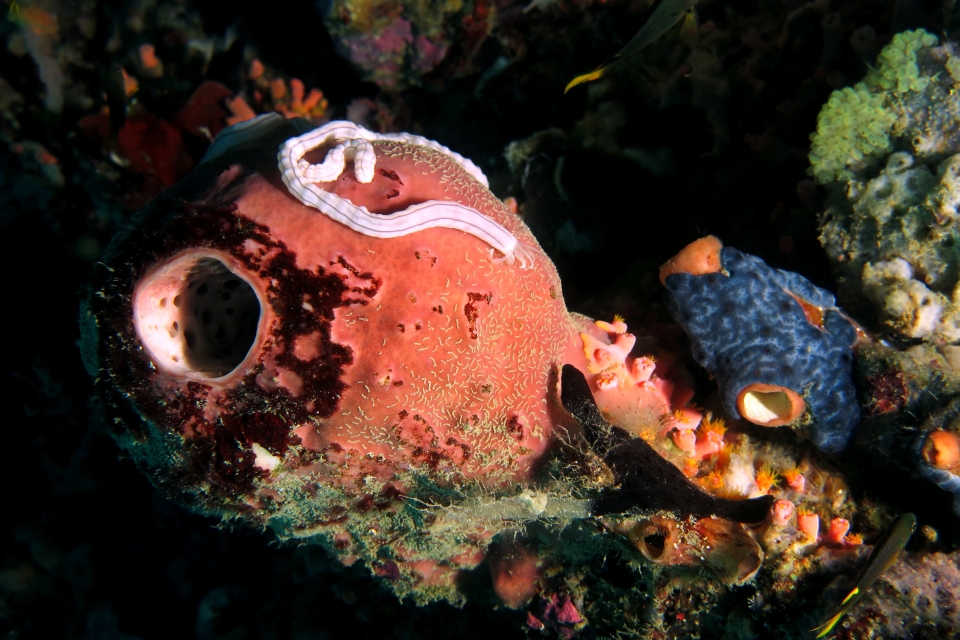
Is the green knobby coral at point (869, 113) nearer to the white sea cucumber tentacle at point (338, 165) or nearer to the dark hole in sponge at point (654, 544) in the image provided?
the dark hole in sponge at point (654, 544)

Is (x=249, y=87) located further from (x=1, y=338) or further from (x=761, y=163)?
(x=761, y=163)

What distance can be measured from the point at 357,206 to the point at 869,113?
2922mm

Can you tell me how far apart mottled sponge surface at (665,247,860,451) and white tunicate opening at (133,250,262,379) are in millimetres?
2342

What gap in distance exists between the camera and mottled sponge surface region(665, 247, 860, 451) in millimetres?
2557

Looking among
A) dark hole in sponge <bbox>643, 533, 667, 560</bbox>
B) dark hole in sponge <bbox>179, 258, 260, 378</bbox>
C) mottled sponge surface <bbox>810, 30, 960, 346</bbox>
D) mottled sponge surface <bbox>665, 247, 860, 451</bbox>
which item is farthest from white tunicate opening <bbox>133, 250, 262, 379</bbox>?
mottled sponge surface <bbox>810, 30, 960, 346</bbox>

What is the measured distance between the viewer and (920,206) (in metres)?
2.54

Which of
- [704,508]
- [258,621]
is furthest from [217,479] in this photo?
[258,621]

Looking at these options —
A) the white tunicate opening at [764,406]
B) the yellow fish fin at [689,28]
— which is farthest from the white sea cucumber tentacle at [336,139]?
the white tunicate opening at [764,406]

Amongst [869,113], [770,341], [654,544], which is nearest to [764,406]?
[770,341]

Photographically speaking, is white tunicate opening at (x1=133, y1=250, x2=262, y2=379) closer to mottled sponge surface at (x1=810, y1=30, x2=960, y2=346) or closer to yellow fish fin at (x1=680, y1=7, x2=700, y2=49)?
yellow fish fin at (x1=680, y1=7, x2=700, y2=49)

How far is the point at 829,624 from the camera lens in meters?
2.28

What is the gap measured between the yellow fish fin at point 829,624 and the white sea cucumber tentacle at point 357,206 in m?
2.28

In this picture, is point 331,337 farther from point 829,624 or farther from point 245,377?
point 829,624

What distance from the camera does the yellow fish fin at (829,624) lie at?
2264 millimetres
